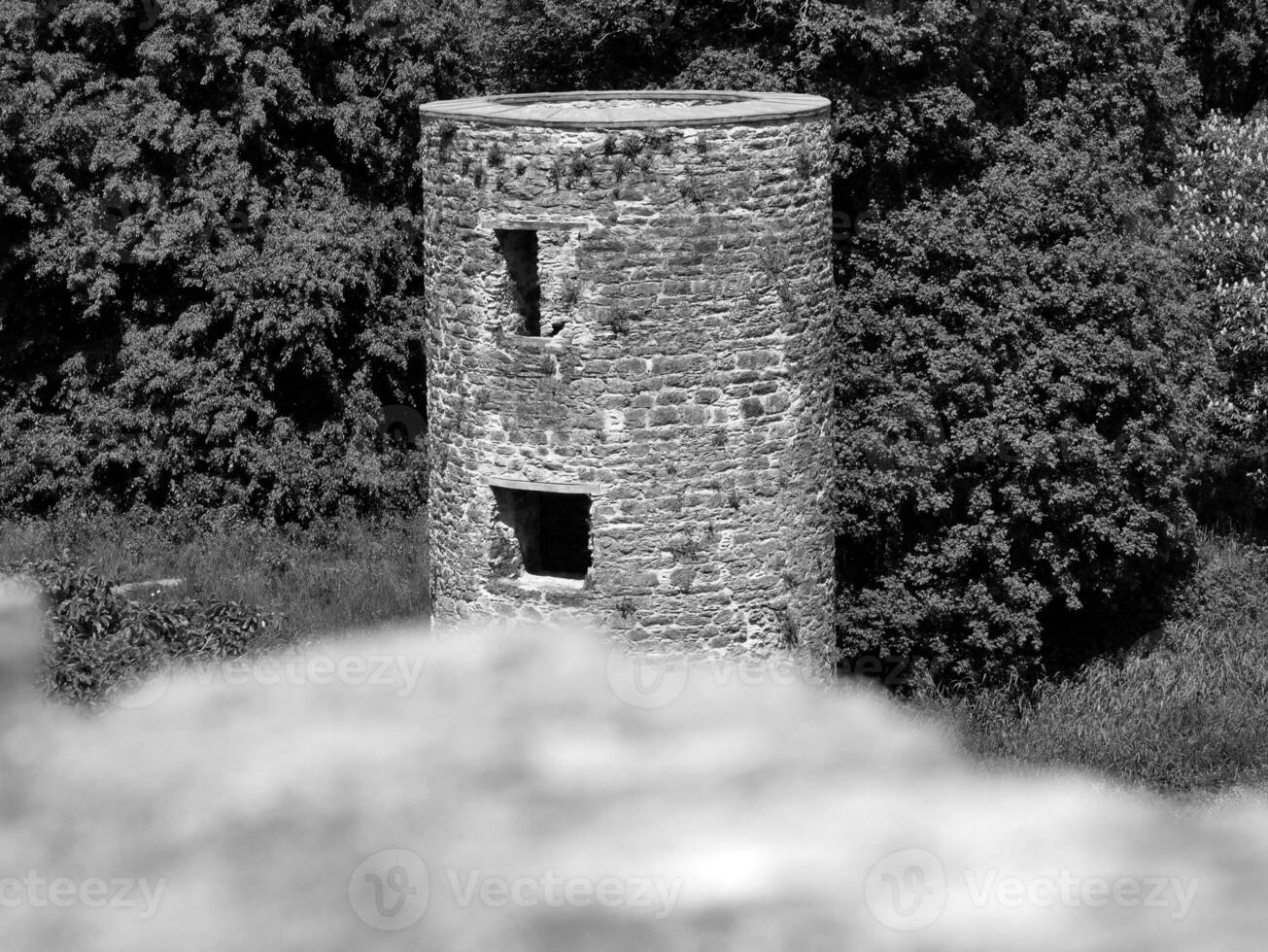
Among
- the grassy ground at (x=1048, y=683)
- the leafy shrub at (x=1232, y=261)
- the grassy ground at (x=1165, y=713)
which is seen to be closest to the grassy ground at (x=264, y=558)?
the grassy ground at (x=1048, y=683)

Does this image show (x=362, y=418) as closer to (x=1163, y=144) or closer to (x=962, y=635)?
(x=962, y=635)

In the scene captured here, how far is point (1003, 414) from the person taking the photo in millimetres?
12750

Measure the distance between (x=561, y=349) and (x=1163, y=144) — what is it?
7.94 meters

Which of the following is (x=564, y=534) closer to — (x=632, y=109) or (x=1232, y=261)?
(x=632, y=109)

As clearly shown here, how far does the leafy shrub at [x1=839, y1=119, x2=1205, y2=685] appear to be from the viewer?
12820mm

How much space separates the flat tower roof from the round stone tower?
0.07 ft

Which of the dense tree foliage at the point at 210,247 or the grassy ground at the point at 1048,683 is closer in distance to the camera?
the grassy ground at the point at 1048,683

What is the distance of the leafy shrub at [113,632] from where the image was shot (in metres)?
11.3

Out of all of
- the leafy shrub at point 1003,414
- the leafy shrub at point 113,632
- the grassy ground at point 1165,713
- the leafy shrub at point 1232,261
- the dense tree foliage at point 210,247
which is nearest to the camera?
the leafy shrub at point 113,632

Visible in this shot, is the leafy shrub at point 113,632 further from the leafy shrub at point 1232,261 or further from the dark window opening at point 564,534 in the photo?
the leafy shrub at point 1232,261

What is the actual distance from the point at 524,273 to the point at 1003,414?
413 cm

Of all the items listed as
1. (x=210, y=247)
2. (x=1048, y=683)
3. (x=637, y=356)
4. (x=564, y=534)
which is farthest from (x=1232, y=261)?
(x=210, y=247)

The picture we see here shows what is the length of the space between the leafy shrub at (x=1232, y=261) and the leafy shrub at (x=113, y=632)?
8481mm

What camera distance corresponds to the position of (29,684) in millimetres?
11000
